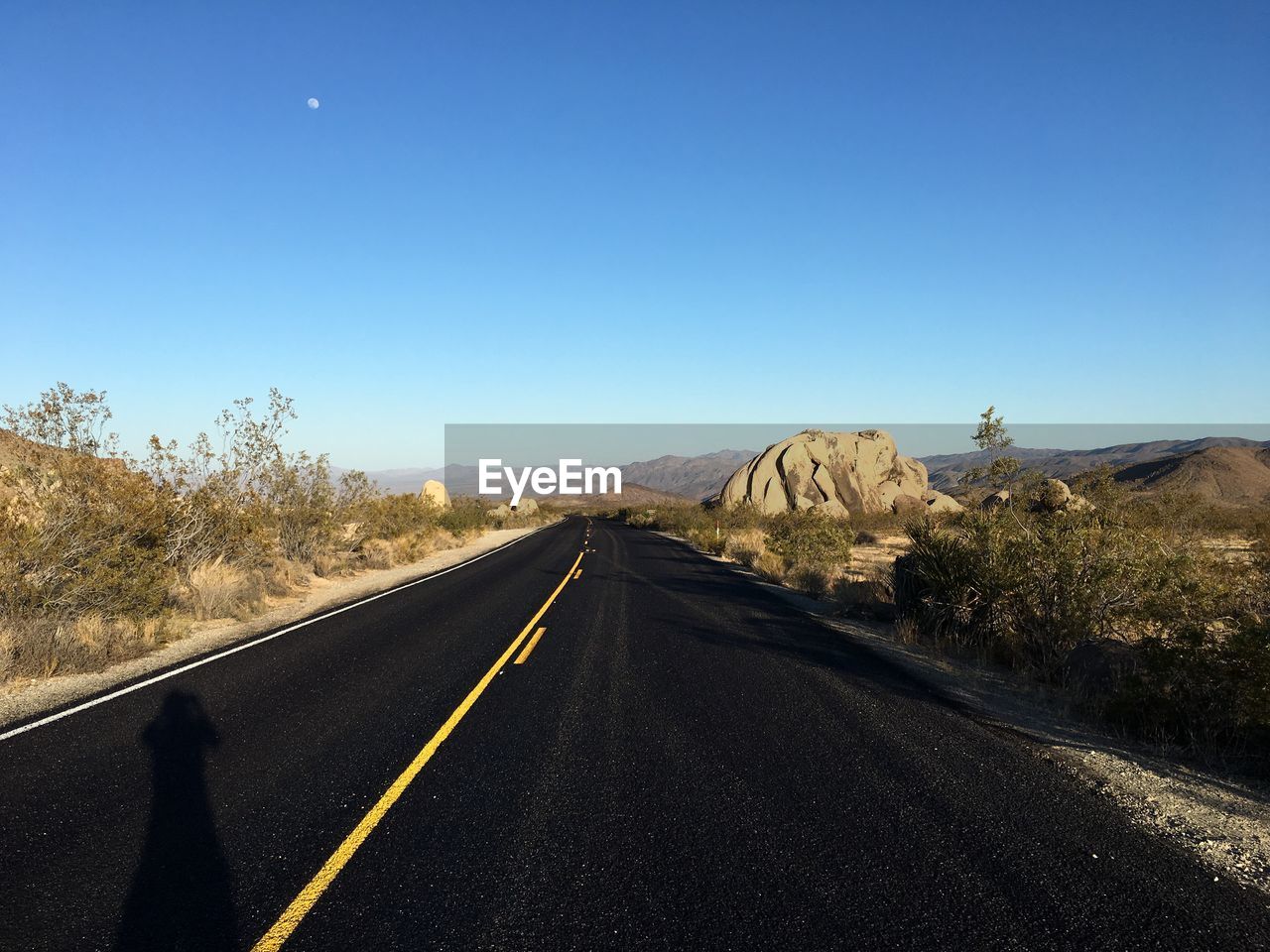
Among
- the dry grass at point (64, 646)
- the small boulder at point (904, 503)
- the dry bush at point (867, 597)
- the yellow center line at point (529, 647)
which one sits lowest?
the small boulder at point (904, 503)

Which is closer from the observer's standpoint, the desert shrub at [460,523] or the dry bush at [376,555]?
the dry bush at [376,555]

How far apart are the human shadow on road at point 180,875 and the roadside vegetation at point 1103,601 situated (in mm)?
7373

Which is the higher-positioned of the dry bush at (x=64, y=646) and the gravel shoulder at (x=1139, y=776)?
the dry bush at (x=64, y=646)

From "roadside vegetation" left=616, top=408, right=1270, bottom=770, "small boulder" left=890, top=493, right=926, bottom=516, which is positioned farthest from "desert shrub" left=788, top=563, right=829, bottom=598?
"small boulder" left=890, top=493, right=926, bottom=516

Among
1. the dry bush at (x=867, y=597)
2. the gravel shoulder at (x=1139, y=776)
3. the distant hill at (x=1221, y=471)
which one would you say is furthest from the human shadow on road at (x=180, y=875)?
the distant hill at (x=1221, y=471)

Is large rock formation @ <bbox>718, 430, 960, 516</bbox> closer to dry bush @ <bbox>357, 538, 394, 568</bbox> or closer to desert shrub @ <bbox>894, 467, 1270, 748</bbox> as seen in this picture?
dry bush @ <bbox>357, 538, 394, 568</bbox>

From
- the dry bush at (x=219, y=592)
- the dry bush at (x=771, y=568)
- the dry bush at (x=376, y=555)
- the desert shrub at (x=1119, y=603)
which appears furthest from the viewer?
the dry bush at (x=376, y=555)

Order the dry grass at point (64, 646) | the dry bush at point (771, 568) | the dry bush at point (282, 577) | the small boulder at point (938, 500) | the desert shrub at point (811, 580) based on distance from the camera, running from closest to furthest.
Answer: the dry grass at point (64, 646), the dry bush at point (282, 577), the desert shrub at point (811, 580), the dry bush at point (771, 568), the small boulder at point (938, 500)

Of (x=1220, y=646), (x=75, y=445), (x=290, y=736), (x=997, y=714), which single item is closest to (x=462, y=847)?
(x=290, y=736)

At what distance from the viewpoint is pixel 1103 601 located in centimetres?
802

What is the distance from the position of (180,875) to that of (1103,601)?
377 inches

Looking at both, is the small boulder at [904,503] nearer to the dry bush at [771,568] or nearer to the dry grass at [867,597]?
the dry bush at [771,568]

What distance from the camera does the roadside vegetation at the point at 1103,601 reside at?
5762 millimetres

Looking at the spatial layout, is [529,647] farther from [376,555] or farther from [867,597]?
[376,555]
